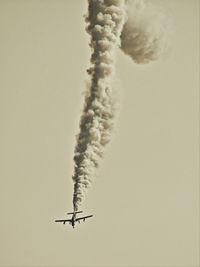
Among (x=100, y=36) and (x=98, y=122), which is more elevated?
(x=100, y=36)

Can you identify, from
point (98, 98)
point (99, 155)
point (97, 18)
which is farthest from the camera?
point (99, 155)

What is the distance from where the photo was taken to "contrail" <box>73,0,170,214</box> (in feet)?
42.3

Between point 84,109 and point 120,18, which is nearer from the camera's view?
point 120,18

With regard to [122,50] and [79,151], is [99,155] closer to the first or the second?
[79,151]

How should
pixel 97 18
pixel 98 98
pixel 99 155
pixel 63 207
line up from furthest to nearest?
pixel 63 207 → pixel 99 155 → pixel 98 98 → pixel 97 18

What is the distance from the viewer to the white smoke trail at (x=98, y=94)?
1285 cm

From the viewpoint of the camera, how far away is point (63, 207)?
1758 cm

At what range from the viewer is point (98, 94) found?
13844 millimetres

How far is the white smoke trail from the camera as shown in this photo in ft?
42.2

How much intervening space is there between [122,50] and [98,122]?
6.75 ft

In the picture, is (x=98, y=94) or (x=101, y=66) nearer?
(x=101, y=66)

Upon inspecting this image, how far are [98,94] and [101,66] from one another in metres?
0.76

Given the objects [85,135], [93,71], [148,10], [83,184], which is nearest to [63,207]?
[83,184]

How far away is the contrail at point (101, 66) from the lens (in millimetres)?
12891
